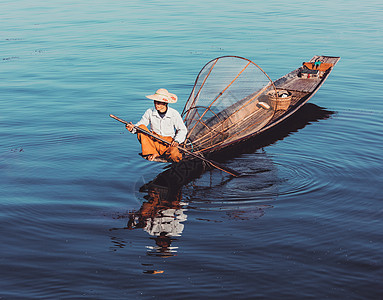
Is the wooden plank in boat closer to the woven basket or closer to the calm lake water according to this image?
the calm lake water

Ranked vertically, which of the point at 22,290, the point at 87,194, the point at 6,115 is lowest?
the point at 22,290

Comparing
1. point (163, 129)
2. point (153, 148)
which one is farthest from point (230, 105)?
point (153, 148)

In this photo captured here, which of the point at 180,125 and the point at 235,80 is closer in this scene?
the point at 180,125

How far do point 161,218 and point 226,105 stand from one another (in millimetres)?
4424

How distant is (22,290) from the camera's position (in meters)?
5.12

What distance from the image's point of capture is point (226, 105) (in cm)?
1053

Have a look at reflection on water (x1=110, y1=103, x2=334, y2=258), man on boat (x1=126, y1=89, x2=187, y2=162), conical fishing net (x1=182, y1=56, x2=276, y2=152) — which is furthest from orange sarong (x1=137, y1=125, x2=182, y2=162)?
conical fishing net (x1=182, y1=56, x2=276, y2=152)

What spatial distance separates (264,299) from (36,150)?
6421 mm

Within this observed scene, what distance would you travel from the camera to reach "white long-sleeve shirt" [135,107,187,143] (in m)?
7.88

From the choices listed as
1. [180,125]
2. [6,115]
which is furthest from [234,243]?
[6,115]

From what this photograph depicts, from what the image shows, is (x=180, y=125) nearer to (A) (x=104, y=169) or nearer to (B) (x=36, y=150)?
(A) (x=104, y=169)

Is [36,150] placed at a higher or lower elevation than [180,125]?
lower

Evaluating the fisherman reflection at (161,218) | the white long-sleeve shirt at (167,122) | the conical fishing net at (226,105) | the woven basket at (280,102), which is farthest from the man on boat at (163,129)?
Result: the woven basket at (280,102)

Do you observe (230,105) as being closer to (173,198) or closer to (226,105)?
(226,105)
